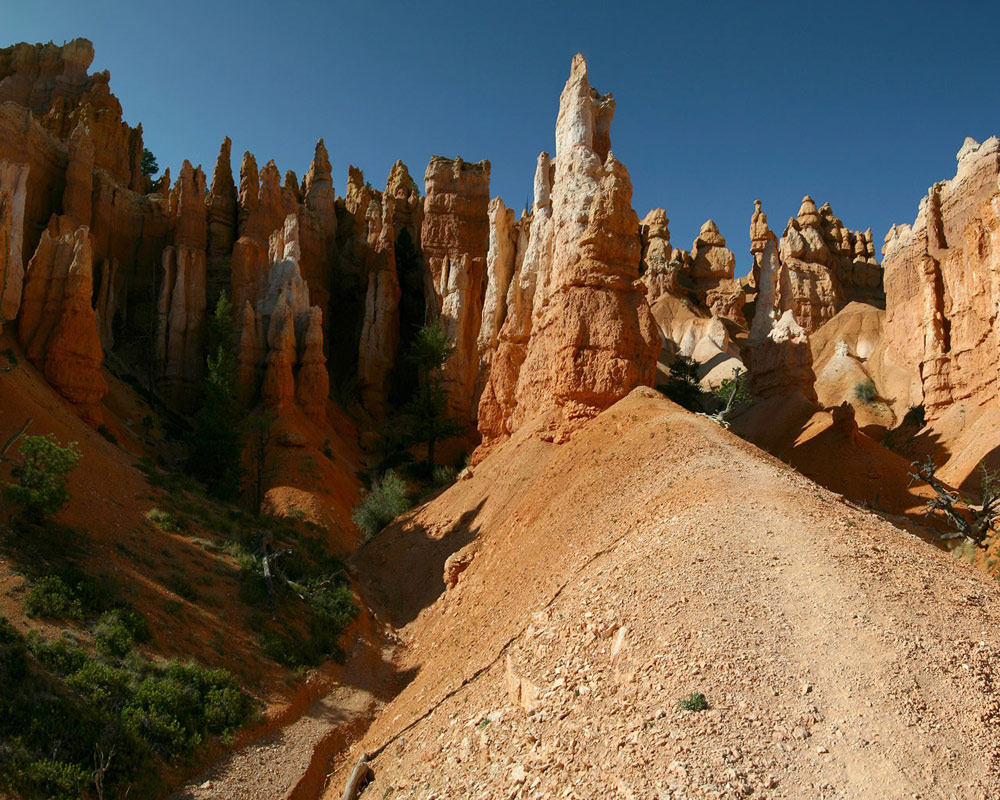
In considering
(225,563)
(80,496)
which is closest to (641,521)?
(225,563)

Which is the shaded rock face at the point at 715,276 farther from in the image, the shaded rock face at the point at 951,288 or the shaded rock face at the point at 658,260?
the shaded rock face at the point at 951,288

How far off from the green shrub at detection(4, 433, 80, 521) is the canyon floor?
8290mm

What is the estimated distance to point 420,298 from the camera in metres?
52.2

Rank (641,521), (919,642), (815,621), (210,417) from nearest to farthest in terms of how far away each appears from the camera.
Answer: (919,642) → (815,621) → (641,521) → (210,417)

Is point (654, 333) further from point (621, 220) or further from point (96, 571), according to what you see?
point (96, 571)

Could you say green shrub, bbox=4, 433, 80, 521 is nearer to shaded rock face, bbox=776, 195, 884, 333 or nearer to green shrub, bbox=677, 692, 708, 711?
green shrub, bbox=677, 692, 708, 711

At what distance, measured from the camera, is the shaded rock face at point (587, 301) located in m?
23.0

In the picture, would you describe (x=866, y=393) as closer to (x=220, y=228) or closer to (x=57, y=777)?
(x=220, y=228)

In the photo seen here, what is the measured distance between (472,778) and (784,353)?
1265 inches

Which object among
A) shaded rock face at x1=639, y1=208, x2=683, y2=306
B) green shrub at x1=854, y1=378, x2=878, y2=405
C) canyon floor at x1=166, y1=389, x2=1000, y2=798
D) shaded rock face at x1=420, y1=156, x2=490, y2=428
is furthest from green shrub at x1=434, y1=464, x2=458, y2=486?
shaded rock face at x1=639, y1=208, x2=683, y2=306

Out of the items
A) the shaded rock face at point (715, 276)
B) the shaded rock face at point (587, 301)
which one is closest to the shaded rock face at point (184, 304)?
the shaded rock face at point (587, 301)

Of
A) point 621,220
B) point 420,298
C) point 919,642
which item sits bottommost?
point 919,642

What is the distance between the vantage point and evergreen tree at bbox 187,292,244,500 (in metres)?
31.5

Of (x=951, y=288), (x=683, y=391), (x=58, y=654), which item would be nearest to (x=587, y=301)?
(x=58, y=654)
